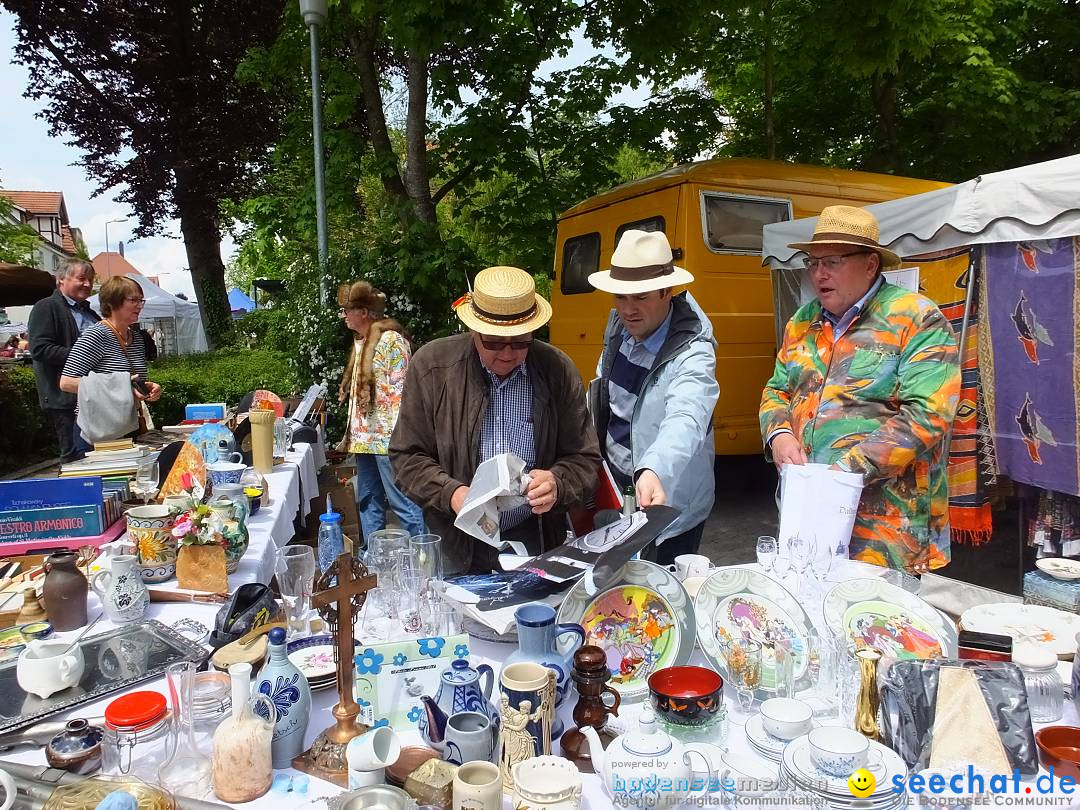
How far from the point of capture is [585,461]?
2625mm

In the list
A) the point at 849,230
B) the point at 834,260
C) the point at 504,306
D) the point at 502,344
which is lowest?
the point at 502,344

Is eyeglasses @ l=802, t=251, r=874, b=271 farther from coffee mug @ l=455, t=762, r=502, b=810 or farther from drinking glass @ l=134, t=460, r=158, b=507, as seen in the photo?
drinking glass @ l=134, t=460, r=158, b=507

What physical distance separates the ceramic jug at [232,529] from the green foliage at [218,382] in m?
6.19

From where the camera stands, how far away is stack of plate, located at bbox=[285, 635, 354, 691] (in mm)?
1690

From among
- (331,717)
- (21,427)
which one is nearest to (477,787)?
(331,717)

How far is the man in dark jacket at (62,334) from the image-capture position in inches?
202

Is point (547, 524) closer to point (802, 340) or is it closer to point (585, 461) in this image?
point (585, 461)

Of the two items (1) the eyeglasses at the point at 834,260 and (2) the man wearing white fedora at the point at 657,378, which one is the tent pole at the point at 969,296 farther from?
(2) the man wearing white fedora at the point at 657,378

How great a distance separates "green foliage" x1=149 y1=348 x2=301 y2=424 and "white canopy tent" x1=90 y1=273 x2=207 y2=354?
14124 millimetres

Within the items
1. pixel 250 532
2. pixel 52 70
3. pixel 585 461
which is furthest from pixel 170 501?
pixel 52 70

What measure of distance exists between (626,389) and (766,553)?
1.08 m

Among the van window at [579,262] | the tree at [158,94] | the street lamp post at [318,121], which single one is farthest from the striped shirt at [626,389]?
the tree at [158,94]

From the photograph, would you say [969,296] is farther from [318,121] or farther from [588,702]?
[318,121]

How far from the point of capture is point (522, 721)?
129cm
